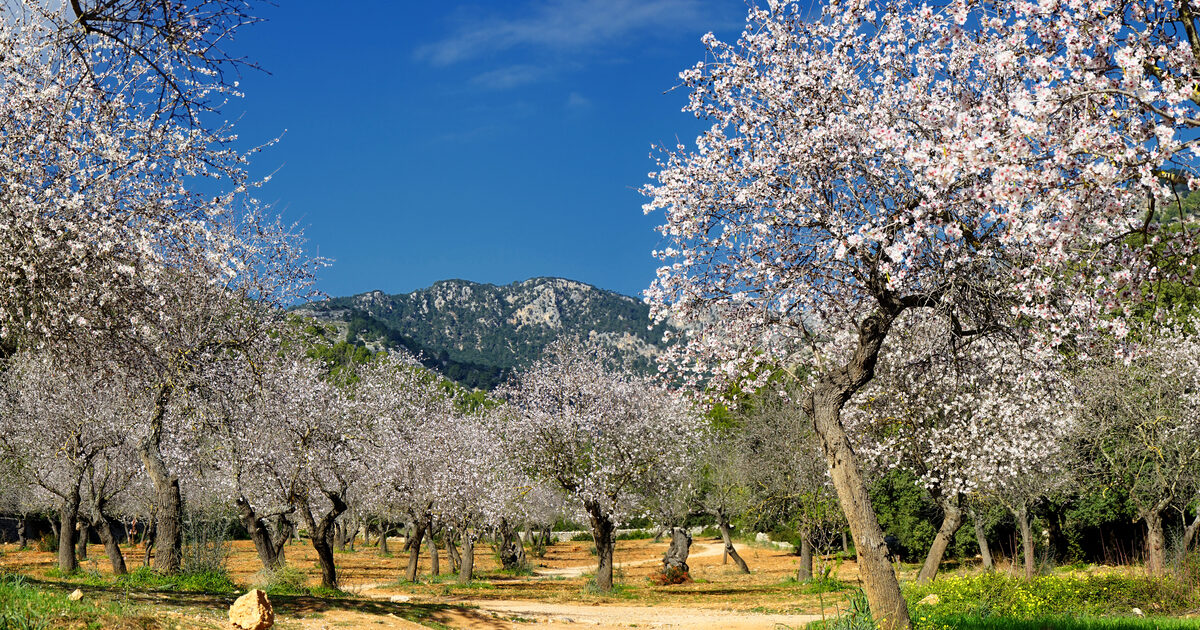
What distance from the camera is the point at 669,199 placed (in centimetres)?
1105

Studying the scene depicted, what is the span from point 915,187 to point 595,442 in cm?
1879

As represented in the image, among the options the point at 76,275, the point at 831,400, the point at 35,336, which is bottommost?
the point at 831,400

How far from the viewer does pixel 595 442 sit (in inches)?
1057

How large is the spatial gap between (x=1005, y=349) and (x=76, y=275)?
11744 millimetres

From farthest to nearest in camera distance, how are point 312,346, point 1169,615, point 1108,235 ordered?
point 312,346 < point 1169,615 < point 1108,235

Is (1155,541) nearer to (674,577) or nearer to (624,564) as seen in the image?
(674,577)

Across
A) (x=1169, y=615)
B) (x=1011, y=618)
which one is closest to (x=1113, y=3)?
(x=1011, y=618)

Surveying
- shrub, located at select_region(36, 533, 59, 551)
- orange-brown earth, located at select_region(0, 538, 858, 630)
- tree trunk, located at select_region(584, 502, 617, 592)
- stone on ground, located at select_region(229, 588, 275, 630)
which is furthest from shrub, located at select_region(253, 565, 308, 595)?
shrub, located at select_region(36, 533, 59, 551)

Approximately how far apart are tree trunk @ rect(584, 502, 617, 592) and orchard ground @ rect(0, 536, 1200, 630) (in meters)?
0.49

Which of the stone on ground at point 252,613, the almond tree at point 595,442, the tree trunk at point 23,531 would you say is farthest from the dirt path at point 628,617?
the tree trunk at point 23,531

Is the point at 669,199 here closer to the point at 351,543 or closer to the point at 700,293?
the point at 700,293

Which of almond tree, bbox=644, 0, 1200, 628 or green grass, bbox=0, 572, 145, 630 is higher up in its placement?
almond tree, bbox=644, 0, 1200, 628

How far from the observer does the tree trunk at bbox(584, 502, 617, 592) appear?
25.3 m

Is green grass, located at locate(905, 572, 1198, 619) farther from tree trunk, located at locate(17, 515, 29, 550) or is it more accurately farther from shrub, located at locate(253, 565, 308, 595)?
tree trunk, located at locate(17, 515, 29, 550)
